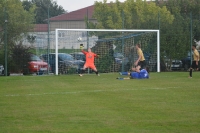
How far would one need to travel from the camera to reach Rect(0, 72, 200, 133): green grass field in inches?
427

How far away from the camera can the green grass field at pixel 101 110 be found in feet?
35.6

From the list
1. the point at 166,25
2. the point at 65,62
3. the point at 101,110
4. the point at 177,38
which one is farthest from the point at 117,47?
the point at 101,110

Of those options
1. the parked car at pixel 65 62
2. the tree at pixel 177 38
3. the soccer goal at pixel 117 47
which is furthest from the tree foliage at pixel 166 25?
the parked car at pixel 65 62

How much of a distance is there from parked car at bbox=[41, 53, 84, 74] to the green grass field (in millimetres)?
12771

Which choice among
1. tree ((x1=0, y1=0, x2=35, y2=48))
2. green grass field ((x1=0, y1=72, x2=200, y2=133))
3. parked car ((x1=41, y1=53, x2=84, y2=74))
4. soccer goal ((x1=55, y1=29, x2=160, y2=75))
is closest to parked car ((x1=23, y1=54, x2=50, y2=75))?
parked car ((x1=41, y1=53, x2=84, y2=74))

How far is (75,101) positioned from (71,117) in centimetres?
336

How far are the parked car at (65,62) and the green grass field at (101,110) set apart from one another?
12.8 metres

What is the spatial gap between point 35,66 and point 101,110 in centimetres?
1951

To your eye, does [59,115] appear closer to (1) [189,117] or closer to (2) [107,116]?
(2) [107,116]

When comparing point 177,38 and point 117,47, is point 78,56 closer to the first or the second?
point 117,47

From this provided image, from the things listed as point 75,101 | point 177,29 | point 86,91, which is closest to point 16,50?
point 177,29

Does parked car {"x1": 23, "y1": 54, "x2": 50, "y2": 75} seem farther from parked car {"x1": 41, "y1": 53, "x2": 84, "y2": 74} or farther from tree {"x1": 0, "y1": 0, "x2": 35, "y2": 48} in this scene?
tree {"x1": 0, "y1": 0, "x2": 35, "y2": 48}

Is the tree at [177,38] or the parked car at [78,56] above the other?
the tree at [177,38]

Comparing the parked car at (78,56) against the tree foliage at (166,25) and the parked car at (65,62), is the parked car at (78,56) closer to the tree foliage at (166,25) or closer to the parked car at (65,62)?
the parked car at (65,62)
